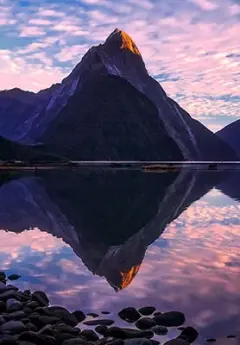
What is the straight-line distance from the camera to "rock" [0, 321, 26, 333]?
46.3ft

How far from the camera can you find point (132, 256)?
28281 millimetres

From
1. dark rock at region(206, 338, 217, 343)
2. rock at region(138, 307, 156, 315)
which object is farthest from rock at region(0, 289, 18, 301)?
dark rock at region(206, 338, 217, 343)

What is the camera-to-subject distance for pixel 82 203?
57.3 metres

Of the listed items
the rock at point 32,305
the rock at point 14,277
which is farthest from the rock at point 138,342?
the rock at point 14,277

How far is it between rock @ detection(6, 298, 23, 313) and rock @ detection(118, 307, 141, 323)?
363cm

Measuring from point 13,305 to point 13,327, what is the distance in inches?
101

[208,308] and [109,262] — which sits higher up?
[109,262]

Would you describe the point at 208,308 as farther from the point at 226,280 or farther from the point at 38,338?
the point at 38,338

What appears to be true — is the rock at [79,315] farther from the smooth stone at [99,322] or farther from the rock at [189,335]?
the rock at [189,335]

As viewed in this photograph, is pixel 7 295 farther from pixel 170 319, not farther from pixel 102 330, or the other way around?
Result: pixel 170 319

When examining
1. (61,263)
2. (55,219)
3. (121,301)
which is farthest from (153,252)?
(55,219)

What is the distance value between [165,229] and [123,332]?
2474cm

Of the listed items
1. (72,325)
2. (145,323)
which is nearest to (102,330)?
(72,325)

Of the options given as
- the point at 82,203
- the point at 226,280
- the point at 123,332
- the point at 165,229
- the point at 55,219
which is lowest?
the point at 123,332
